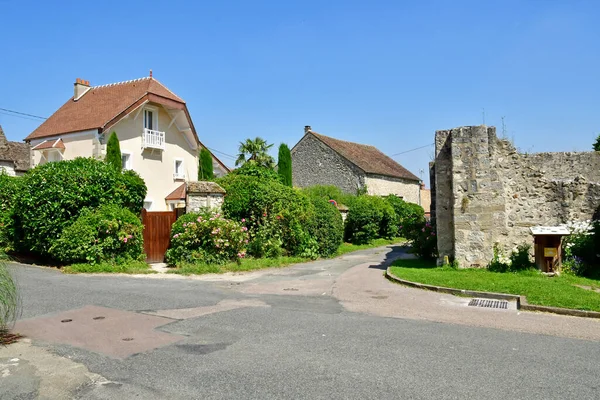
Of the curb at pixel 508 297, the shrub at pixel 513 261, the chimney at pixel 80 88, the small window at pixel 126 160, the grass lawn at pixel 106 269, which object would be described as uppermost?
the chimney at pixel 80 88

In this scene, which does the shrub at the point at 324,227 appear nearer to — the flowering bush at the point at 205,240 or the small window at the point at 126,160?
the flowering bush at the point at 205,240

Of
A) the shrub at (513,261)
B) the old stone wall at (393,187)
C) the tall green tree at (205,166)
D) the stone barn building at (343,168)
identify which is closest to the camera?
the shrub at (513,261)

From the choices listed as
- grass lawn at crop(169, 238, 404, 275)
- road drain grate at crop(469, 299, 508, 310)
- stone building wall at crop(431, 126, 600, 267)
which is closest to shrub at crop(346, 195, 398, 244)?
grass lawn at crop(169, 238, 404, 275)

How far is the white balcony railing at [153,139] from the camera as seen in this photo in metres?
24.7

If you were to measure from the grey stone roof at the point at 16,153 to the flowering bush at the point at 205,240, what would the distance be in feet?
65.5

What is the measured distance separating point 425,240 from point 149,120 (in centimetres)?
1710

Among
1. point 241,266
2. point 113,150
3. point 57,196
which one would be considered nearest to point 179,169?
point 113,150

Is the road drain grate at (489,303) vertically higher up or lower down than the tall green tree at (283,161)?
lower down

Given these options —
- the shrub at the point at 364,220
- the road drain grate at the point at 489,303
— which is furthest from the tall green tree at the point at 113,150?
the road drain grate at the point at 489,303

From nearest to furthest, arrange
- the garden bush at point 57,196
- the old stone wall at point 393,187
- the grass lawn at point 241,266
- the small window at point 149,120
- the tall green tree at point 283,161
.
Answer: the grass lawn at point 241,266 → the garden bush at point 57,196 → the small window at point 149,120 → the tall green tree at point 283,161 → the old stone wall at point 393,187

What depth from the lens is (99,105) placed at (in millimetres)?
25094

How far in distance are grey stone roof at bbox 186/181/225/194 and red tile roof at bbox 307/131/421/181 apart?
18.8 m

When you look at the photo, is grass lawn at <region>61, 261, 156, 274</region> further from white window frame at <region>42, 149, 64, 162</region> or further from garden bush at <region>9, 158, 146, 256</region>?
white window frame at <region>42, 149, 64, 162</region>

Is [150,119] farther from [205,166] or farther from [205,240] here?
[205,240]
